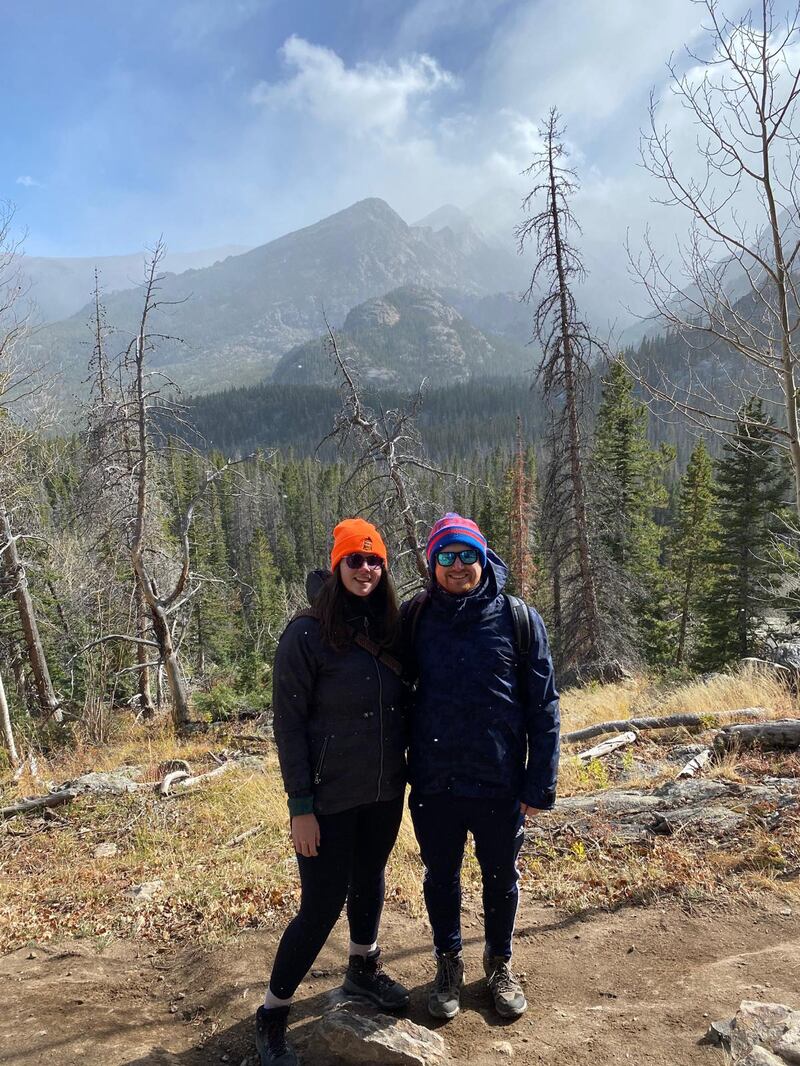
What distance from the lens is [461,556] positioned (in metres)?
2.66

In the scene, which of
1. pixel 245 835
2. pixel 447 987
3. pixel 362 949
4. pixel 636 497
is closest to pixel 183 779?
pixel 245 835

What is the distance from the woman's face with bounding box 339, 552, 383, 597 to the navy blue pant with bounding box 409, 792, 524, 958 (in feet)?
3.28

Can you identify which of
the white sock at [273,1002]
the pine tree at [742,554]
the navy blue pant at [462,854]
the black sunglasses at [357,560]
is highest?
the black sunglasses at [357,560]

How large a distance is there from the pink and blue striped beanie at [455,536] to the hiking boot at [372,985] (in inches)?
77.5

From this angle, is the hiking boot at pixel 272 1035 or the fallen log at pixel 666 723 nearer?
the hiking boot at pixel 272 1035

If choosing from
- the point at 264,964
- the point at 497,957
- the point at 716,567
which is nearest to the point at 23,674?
the point at 264,964

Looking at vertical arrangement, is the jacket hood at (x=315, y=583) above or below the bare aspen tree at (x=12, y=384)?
below

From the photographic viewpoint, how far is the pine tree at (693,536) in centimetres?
2309

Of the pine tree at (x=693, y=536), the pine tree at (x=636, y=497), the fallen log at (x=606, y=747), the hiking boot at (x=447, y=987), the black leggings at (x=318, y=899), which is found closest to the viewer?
the black leggings at (x=318, y=899)

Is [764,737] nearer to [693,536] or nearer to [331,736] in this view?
[331,736]

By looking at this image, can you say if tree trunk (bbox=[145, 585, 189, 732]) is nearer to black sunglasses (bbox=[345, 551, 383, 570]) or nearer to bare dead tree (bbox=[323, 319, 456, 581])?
bare dead tree (bbox=[323, 319, 456, 581])

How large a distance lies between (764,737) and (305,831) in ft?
16.1

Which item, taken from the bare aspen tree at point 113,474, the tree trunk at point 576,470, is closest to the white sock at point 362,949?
the bare aspen tree at point 113,474

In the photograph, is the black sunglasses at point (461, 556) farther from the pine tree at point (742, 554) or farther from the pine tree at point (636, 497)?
the pine tree at point (742, 554)
